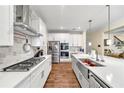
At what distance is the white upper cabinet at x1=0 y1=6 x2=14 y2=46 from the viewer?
1.59 m

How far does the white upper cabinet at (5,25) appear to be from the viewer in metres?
1.59

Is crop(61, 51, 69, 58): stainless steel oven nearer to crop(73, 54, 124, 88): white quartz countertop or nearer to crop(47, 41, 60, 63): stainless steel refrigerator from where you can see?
crop(47, 41, 60, 63): stainless steel refrigerator

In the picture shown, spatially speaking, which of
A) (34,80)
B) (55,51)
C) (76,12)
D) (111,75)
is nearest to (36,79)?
(34,80)

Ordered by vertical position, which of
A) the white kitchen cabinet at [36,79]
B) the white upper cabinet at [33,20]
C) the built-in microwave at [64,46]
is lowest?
the white kitchen cabinet at [36,79]

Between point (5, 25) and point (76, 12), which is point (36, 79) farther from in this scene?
point (76, 12)

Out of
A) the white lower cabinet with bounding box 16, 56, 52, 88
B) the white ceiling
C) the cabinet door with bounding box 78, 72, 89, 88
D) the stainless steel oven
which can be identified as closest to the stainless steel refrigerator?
the stainless steel oven

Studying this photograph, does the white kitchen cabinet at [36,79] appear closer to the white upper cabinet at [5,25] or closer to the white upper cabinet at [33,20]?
the white upper cabinet at [5,25]

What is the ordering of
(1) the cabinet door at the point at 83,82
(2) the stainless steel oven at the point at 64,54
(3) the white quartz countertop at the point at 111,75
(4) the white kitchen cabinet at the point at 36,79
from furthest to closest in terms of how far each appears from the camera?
(2) the stainless steel oven at the point at 64,54
(1) the cabinet door at the point at 83,82
(4) the white kitchen cabinet at the point at 36,79
(3) the white quartz countertop at the point at 111,75

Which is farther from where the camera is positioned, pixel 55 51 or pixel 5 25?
pixel 55 51

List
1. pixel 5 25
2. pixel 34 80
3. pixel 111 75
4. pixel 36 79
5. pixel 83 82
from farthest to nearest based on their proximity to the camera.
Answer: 1. pixel 83 82
2. pixel 36 79
3. pixel 34 80
4. pixel 111 75
5. pixel 5 25

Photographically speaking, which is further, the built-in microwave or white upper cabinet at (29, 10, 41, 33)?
the built-in microwave

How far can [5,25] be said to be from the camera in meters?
1.63

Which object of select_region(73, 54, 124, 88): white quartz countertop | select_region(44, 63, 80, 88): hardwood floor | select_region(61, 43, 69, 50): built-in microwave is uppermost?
select_region(61, 43, 69, 50): built-in microwave

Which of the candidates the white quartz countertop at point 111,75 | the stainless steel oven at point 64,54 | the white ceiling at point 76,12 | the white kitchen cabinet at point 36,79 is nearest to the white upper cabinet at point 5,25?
the white kitchen cabinet at point 36,79
